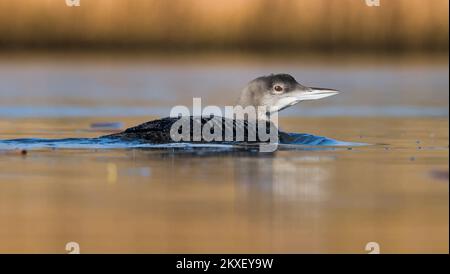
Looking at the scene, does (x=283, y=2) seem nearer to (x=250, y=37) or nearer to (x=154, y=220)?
(x=250, y=37)

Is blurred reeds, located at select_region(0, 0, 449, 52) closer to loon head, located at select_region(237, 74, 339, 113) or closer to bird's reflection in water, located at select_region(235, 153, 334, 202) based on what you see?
loon head, located at select_region(237, 74, 339, 113)

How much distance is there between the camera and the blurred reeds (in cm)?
3105

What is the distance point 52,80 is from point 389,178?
16.7 m

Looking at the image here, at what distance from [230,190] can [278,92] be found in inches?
140

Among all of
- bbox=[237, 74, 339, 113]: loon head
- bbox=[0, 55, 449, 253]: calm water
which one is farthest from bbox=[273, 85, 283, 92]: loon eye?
bbox=[0, 55, 449, 253]: calm water

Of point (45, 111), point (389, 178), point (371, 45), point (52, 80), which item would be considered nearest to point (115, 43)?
point (371, 45)

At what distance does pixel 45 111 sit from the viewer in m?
17.2

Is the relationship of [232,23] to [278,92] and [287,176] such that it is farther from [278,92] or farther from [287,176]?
[287,176]

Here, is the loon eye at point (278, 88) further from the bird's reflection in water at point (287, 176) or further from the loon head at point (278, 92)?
the bird's reflection in water at point (287, 176)

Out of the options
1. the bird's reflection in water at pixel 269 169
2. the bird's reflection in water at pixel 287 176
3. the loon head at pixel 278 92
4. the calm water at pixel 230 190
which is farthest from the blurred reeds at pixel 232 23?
the bird's reflection in water at pixel 287 176

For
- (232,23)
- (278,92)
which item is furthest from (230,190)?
(232,23)

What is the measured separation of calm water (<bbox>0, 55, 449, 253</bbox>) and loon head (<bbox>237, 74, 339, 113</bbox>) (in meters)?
0.82

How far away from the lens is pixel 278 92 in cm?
1278

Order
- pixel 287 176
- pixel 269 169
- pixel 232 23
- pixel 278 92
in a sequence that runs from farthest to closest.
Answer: pixel 232 23 < pixel 278 92 < pixel 269 169 < pixel 287 176
